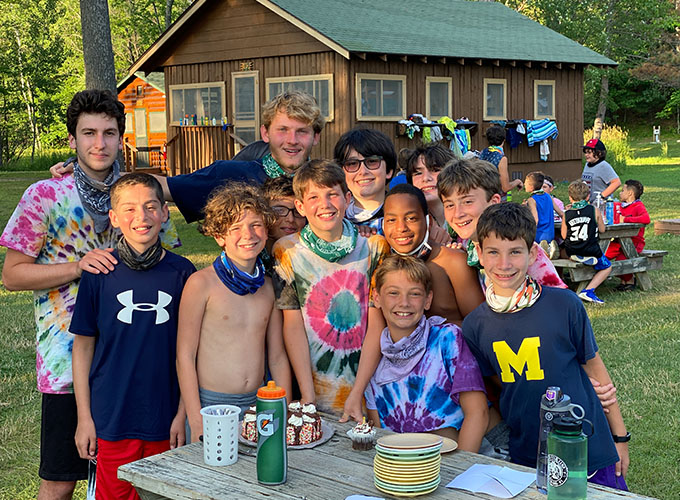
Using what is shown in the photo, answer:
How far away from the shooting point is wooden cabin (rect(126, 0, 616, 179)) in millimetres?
18859

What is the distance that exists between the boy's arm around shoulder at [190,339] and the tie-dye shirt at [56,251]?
57 cm

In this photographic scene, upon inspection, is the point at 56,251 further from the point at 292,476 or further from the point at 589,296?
the point at 589,296

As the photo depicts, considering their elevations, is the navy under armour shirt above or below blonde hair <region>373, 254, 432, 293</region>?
below

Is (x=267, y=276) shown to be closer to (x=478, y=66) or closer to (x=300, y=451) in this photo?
(x=300, y=451)

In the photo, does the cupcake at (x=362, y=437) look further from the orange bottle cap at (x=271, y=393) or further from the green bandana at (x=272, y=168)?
the green bandana at (x=272, y=168)

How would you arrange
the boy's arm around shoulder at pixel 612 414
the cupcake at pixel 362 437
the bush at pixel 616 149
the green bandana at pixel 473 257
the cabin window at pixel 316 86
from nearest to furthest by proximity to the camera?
the cupcake at pixel 362 437
the boy's arm around shoulder at pixel 612 414
the green bandana at pixel 473 257
the cabin window at pixel 316 86
the bush at pixel 616 149

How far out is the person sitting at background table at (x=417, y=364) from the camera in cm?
340

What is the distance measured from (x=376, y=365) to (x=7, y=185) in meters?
24.2

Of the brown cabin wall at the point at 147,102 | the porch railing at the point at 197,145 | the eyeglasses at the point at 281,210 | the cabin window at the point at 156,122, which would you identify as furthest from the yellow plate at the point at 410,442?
the cabin window at the point at 156,122

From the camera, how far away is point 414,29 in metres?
21.4

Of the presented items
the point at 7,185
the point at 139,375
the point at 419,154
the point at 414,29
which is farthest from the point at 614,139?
the point at 139,375

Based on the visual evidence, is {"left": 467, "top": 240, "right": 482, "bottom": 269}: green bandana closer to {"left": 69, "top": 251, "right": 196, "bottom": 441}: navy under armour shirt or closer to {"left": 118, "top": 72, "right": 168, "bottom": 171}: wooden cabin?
{"left": 69, "top": 251, "right": 196, "bottom": 441}: navy under armour shirt

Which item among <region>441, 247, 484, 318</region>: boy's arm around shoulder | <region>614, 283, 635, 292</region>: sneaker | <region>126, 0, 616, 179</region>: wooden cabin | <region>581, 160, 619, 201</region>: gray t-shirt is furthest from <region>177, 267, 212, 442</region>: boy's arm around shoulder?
<region>126, 0, 616, 179</region>: wooden cabin

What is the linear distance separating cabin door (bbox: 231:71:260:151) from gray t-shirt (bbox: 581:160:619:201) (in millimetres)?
10505
